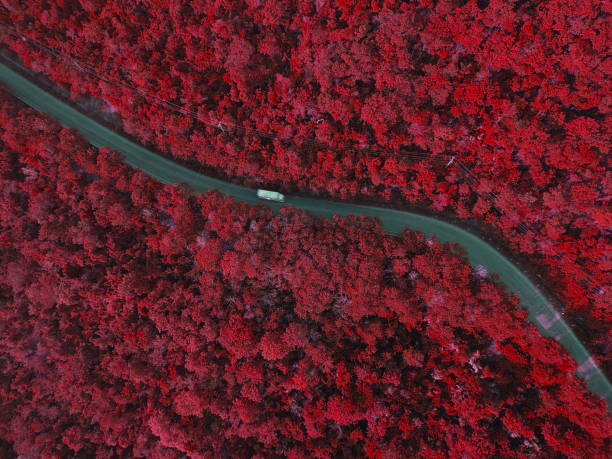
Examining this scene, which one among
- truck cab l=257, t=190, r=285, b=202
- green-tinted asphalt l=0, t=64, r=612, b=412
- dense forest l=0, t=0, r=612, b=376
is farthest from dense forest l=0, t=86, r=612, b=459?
dense forest l=0, t=0, r=612, b=376

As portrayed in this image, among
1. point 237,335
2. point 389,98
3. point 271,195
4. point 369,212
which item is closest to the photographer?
point 237,335

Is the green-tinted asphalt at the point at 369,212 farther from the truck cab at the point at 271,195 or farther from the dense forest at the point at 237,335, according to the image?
the dense forest at the point at 237,335

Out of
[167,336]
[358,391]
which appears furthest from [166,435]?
[358,391]

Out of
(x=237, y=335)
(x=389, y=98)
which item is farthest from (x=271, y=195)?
(x=389, y=98)

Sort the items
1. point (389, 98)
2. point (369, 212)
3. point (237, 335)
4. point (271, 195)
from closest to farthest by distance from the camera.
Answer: point (237, 335) < point (389, 98) < point (369, 212) < point (271, 195)

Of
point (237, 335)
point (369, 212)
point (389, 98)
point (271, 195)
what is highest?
point (389, 98)

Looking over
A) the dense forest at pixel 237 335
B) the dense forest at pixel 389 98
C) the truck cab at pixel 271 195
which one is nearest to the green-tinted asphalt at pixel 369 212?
the truck cab at pixel 271 195

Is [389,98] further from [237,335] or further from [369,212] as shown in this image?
[237,335]
